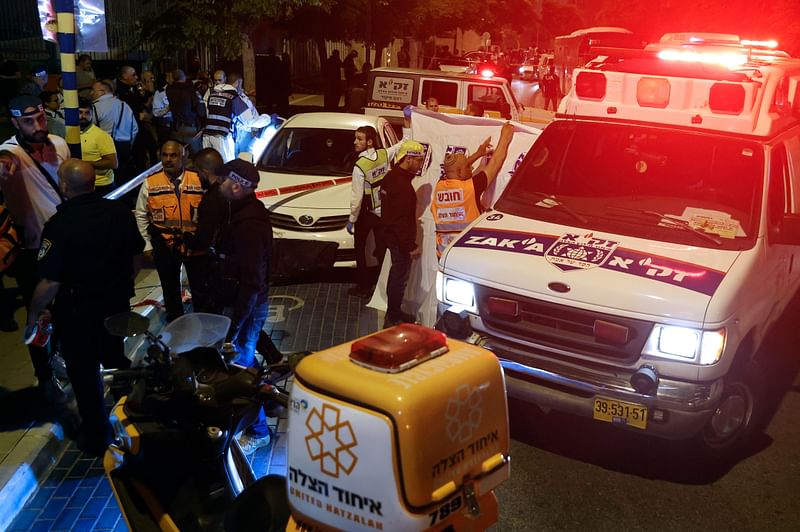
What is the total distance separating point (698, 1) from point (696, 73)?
31.7m

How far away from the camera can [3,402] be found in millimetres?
5684

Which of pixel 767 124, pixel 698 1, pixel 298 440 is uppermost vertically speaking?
pixel 698 1

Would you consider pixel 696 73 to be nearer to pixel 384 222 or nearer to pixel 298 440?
pixel 384 222

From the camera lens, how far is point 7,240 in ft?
20.0

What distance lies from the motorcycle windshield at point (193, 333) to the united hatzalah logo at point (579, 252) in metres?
2.62

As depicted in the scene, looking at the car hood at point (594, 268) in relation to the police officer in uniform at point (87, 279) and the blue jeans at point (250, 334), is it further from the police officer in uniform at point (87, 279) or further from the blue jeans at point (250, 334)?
the police officer in uniform at point (87, 279)

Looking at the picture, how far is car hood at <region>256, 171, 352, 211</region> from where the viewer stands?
9.28 meters

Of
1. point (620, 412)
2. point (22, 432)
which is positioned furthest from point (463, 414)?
point (22, 432)

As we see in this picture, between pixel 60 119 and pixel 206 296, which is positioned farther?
pixel 60 119

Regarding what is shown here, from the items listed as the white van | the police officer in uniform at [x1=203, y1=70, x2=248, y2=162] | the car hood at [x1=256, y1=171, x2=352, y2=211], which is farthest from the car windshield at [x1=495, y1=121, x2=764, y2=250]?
the white van

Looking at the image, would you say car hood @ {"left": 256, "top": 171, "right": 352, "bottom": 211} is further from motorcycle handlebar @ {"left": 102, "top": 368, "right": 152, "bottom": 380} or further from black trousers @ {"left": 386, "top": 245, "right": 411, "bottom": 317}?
motorcycle handlebar @ {"left": 102, "top": 368, "right": 152, "bottom": 380}

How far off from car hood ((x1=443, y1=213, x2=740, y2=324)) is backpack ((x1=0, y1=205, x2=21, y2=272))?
3.36 metres

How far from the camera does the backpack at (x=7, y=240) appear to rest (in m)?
6.03

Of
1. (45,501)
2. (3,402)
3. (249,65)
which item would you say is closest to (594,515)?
(45,501)
